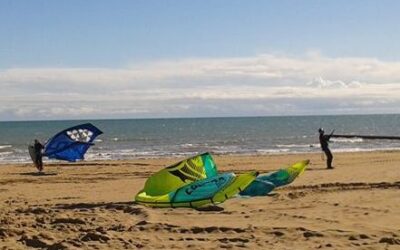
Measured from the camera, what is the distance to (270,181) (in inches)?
537

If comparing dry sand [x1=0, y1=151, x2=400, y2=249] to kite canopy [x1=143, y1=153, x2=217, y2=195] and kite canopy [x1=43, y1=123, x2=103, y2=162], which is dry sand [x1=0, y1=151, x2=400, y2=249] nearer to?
kite canopy [x1=143, y1=153, x2=217, y2=195]

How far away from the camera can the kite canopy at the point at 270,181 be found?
12758mm

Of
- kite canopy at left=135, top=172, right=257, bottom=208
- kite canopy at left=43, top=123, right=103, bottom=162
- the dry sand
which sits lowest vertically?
the dry sand

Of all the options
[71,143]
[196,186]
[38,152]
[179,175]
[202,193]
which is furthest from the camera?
[71,143]

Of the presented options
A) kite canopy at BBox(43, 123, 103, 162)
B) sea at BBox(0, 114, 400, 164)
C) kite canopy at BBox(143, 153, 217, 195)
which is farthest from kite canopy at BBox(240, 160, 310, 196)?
sea at BBox(0, 114, 400, 164)

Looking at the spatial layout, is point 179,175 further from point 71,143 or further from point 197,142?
point 197,142

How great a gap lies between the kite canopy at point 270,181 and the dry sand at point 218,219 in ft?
0.71

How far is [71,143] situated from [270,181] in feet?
38.5

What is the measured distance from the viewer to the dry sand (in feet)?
27.0

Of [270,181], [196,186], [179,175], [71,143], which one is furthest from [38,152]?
[196,186]

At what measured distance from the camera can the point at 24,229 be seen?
9.26 meters

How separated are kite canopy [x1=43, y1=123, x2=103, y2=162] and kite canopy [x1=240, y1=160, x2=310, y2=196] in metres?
10.5

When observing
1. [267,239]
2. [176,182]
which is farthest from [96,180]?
[267,239]

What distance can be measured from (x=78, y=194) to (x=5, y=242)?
6271 mm
